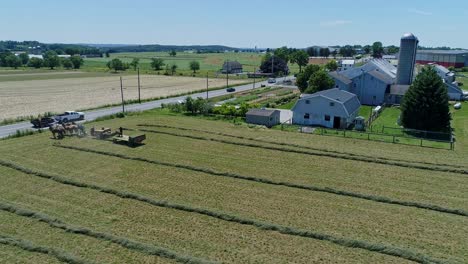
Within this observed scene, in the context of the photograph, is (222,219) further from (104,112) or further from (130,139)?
(104,112)

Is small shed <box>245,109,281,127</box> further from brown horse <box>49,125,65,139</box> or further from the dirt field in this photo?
the dirt field

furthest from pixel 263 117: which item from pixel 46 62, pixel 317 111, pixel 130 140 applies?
pixel 46 62

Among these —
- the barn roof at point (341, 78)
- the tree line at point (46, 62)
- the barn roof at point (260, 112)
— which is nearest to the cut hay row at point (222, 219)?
the barn roof at point (260, 112)

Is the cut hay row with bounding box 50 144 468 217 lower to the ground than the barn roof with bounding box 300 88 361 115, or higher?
lower

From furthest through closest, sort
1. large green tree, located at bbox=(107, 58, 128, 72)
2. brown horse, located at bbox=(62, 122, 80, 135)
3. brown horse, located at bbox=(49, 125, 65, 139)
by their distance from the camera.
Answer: large green tree, located at bbox=(107, 58, 128, 72) < brown horse, located at bbox=(62, 122, 80, 135) < brown horse, located at bbox=(49, 125, 65, 139)

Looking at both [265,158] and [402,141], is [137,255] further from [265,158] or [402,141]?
[402,141]

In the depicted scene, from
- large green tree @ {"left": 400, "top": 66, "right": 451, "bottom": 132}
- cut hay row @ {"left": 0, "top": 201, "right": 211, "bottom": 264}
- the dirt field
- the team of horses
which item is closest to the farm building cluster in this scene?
large green tree @ {"left": 400, "top": 66, "right": 451, "bottom": 132}

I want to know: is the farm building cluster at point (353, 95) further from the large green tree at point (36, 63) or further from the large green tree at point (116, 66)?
the large green tree at point (36, 63)
